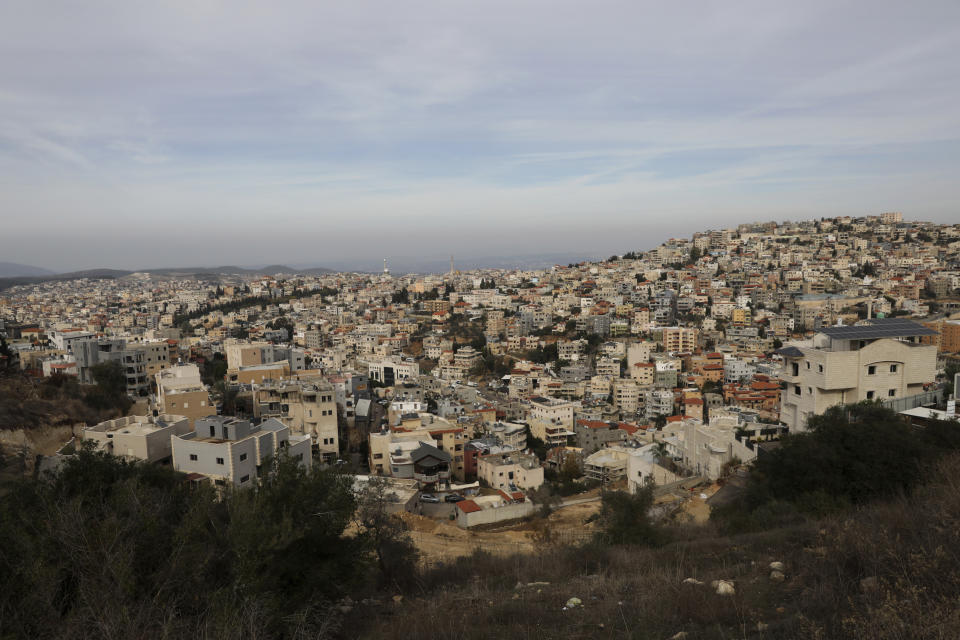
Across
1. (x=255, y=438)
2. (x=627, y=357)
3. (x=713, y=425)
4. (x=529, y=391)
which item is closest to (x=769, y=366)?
(x=627, y=357)

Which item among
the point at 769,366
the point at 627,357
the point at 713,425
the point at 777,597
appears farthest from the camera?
the point at 627,357

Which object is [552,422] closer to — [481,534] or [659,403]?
[659,403]

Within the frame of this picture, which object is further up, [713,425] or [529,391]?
[713,425]

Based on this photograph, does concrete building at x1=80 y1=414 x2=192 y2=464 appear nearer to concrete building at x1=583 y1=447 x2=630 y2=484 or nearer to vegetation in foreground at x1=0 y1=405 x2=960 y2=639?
vegetation in foreground at x1=0 y1=405 x2=960 y2=639

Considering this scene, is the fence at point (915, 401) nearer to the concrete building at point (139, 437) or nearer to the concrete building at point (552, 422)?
the concrete building at point (139, 437)

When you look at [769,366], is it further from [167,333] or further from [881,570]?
[167,333]

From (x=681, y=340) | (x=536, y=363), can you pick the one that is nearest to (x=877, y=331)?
(x=536, y=363)
